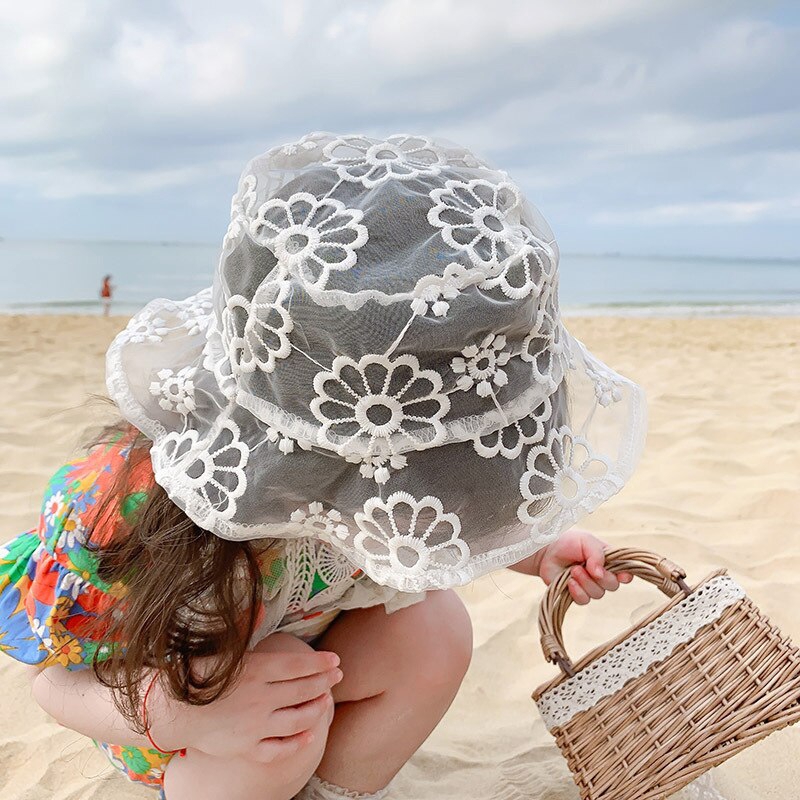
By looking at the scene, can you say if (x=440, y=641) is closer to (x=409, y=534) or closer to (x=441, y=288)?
(x=409, y=534)

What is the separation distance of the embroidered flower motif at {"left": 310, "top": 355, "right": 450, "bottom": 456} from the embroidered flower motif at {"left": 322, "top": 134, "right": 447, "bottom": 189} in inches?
7.5

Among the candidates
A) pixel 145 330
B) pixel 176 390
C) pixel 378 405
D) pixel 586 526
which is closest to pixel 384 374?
pixel 378 405

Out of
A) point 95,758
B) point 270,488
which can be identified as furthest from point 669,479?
point 270,488

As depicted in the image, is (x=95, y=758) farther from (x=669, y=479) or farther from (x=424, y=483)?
(x=669, y=479)

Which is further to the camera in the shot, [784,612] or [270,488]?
[784,612]

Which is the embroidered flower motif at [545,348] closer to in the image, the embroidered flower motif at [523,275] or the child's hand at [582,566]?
the embroidered flower motif at [523,275]

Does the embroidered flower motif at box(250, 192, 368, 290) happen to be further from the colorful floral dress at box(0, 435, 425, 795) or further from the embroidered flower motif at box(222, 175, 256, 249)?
the colorful floral dress at box(0, 435, 425, 795)

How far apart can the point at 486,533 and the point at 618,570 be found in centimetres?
48

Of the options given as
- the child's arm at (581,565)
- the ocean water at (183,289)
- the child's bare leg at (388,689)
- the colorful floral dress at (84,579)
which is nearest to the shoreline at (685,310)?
the ocean water at (183,289)

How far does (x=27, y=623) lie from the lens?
1062 millimetres

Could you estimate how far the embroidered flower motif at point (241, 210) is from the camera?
0.85 meters

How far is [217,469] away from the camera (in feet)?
2.77

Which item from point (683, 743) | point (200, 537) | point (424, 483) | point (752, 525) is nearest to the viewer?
point (424, 483)

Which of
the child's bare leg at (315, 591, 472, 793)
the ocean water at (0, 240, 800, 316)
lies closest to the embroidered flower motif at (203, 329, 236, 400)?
the child's bare leg at (315, 591, 472, 793)
